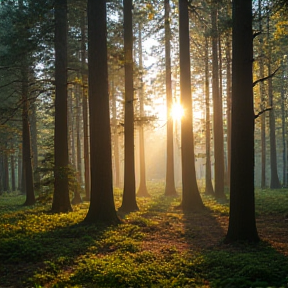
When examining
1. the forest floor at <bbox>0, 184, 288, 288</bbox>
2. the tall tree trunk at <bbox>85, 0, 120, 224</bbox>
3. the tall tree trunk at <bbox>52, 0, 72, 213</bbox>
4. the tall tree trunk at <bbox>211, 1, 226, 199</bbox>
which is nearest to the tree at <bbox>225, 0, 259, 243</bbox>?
the forest floor at <bbox>0, 184, 288, 288</bbox>

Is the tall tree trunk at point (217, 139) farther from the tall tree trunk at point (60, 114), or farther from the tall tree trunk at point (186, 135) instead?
the tall tree trunk at point (60, 114)

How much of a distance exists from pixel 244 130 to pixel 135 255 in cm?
405

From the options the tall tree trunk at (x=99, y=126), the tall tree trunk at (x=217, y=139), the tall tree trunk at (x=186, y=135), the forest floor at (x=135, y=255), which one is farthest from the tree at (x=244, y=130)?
the tall tree trunk at (x=217, y=139)

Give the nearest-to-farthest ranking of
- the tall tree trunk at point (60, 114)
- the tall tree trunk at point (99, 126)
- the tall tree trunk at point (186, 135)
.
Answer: the tall tree trunk at point (99, 126) → the tall tree trunk at point (60, 114) → the tall tree trunk at point (186, 135)

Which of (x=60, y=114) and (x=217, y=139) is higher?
(x=60, y=114)

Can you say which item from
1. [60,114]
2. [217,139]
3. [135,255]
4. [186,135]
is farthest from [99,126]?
[217,139]

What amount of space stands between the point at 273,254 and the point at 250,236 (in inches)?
44.2

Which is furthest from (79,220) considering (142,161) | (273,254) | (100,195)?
(142,161)

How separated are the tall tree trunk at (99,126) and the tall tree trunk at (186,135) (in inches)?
198

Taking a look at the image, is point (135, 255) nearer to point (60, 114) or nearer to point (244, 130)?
point (244, 130)

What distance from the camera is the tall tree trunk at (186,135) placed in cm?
1472

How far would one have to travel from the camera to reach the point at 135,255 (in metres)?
7.25

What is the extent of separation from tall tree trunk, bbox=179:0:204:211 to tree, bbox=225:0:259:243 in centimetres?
657

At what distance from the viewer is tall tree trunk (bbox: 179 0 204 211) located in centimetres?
1472
